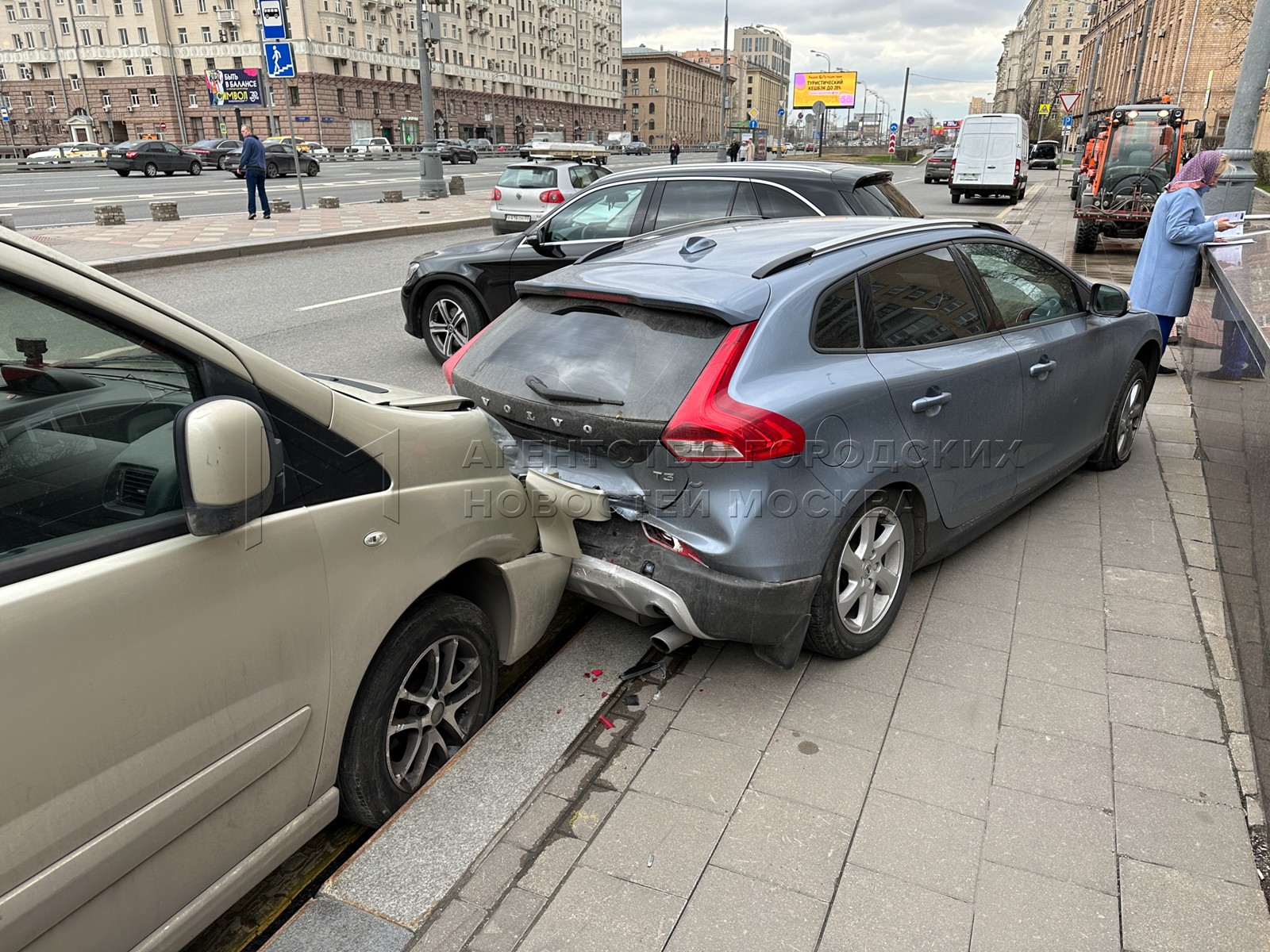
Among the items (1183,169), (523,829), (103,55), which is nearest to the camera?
(523,829)

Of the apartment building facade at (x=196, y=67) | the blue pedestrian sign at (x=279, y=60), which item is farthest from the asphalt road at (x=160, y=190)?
the apartment building facade at (x=196, y=67)

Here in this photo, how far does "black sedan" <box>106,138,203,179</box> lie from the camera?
35.5 m

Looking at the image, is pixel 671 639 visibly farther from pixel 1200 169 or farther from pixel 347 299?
pixel 347 299

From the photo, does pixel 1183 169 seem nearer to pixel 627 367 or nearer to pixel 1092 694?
pixel 1092 694

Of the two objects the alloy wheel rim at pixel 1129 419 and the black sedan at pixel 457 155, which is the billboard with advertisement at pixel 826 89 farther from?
the alloy wheel rim at pixel 1129 419

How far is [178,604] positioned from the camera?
5.74ft

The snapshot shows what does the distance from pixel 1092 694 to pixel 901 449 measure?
3.76 feet

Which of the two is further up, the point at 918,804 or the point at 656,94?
the point at 656,94

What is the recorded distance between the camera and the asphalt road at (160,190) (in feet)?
70.3

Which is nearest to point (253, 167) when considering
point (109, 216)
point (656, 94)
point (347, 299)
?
point (109, 216)

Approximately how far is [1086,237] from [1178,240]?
9.96m

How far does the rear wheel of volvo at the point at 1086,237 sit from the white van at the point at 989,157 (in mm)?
12716

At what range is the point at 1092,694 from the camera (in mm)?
3229

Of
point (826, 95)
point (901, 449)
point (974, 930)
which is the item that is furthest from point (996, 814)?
point (826, 95)
